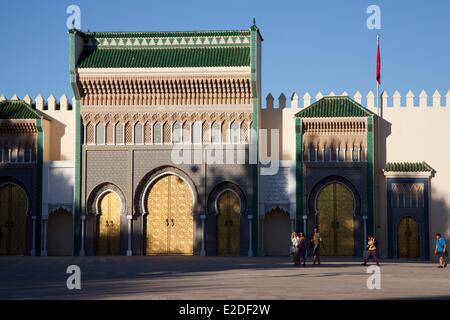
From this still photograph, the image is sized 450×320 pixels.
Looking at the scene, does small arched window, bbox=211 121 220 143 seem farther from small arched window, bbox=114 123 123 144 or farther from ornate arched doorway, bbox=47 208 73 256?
ornate arched doorway, bbox=47 208 73 256

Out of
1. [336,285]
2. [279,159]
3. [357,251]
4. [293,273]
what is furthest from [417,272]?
[279,159]

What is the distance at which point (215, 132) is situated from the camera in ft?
128

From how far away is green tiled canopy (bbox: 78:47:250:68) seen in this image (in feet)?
127

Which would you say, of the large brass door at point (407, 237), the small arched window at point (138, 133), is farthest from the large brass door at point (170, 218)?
the large brass door at point (407, 237)

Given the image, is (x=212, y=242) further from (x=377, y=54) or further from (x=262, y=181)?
(x=377, y=54)

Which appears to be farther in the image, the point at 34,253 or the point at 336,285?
the point at 34,253

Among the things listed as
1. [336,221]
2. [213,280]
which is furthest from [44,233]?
[213,280]

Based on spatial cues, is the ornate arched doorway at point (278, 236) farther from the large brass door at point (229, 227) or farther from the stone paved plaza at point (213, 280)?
the stone paved plaza at point (213, 280)

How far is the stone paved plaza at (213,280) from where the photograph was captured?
1862 centimetres

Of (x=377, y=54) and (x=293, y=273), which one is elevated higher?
(x=377, y=54)

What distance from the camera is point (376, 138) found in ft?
126

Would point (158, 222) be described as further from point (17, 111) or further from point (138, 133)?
point (17, 111)

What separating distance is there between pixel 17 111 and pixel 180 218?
8278 millimetres
